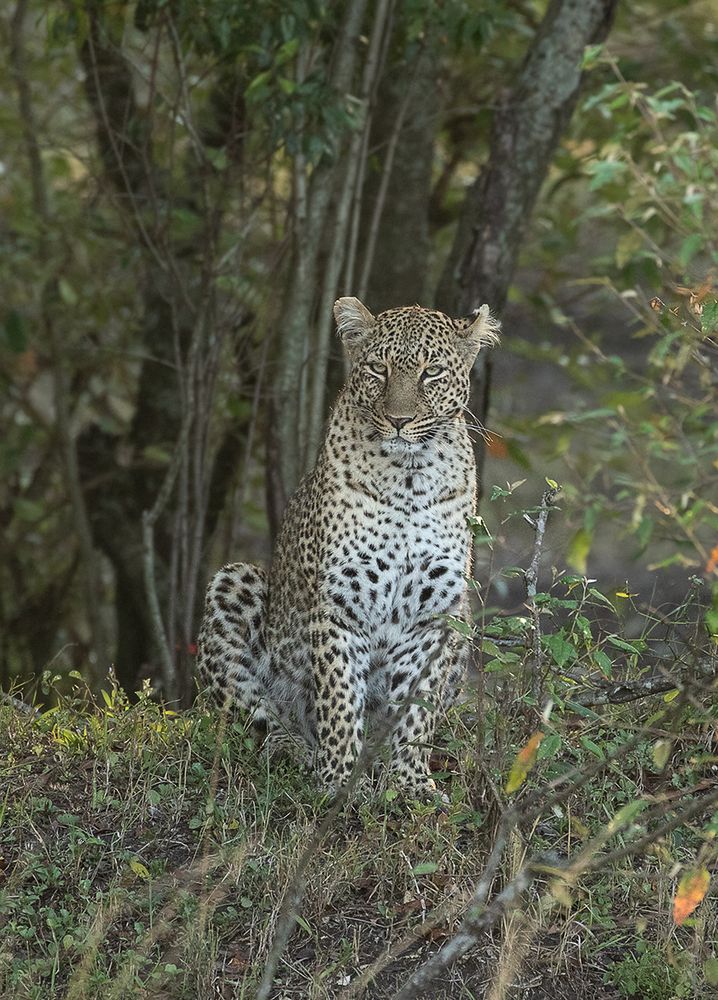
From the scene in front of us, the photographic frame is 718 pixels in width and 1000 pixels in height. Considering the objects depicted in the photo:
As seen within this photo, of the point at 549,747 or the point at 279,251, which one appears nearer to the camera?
the point at 549,747

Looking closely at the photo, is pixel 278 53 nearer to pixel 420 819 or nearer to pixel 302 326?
pixel 302 326

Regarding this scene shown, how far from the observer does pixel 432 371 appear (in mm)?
6004

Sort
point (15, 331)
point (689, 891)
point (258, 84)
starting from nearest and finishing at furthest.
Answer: point (689, 891)
point (258, 84)
point (15, 331)

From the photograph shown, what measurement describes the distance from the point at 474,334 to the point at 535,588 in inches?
62.1

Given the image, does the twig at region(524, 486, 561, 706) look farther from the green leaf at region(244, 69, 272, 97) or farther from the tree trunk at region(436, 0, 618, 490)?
the tree trunk at region(436, 0, 618, 490)

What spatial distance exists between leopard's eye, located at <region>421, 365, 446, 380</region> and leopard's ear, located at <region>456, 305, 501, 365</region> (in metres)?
0.22

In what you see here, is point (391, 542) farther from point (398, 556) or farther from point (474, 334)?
point (474, 334)

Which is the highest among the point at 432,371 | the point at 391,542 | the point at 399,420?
the point at 432,371

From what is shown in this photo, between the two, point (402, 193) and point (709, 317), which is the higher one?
point (709, 317)

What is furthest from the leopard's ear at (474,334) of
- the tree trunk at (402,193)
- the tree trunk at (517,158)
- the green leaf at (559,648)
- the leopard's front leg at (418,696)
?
the tree trunk at (402,193)

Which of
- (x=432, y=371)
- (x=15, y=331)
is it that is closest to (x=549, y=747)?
(x=432, y=371)

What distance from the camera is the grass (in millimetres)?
4715

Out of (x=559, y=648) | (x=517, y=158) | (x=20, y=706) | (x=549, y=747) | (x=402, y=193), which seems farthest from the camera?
(x=402, y=193)

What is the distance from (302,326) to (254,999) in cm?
419
